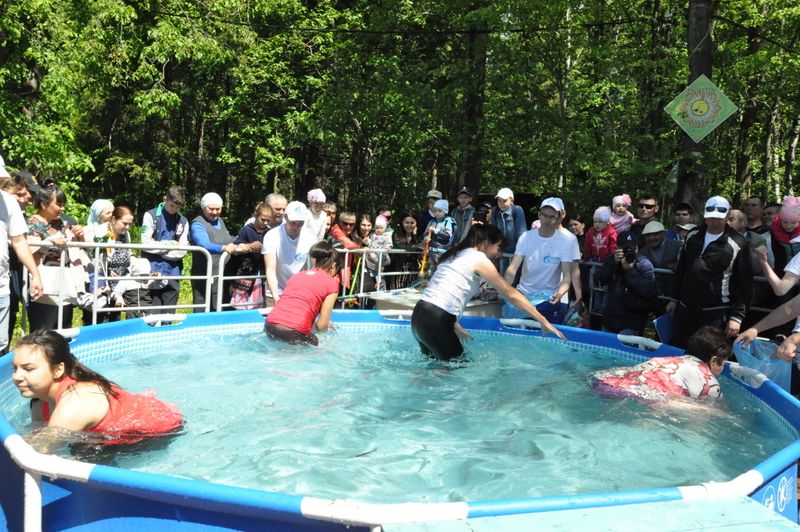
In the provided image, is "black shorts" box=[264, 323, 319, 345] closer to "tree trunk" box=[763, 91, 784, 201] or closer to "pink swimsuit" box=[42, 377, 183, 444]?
"pink swimsuit" box=[42, 377, 183, 444]

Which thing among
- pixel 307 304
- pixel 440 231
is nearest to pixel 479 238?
pixel 307 304

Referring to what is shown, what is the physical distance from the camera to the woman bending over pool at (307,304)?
641 cm

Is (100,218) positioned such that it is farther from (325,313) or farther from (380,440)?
(380,440)

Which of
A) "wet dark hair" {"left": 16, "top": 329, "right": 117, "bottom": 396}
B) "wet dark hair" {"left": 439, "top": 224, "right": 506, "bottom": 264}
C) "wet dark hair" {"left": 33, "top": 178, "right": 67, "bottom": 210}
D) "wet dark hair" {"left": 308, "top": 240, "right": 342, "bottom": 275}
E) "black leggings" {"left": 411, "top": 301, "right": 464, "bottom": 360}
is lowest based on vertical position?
"black leggings" {"left": 411, "top": 301, "right": 464, "bottom": 360}

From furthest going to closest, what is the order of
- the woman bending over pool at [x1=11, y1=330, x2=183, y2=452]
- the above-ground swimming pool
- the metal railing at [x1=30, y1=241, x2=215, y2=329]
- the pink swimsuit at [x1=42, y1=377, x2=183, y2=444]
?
the metal railing at [x1=30, y1=241, x2=215, y2=329] < the pink swimsuit at [x1=42, y1=377, x2=183, y2=444] < the woman bending over pool at [x1=11, y1=330, x2=183, y2=452] < the above-ground swimming pool

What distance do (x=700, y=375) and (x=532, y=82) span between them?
9514 mm

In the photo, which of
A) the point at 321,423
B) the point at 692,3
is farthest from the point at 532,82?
the point at 321,423

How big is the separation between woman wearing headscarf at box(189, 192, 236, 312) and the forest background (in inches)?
240

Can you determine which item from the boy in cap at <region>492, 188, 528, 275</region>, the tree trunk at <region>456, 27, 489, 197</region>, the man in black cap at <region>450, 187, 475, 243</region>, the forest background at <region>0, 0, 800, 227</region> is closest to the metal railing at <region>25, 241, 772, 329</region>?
the man in black cap at <region>450, 187, 475, 243</region>

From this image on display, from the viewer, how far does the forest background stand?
1254 cm

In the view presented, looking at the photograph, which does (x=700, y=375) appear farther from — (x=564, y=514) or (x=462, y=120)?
(x=462, y=120)

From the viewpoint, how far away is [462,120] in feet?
50.7

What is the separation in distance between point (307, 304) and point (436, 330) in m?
1.28

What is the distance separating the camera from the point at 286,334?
21.0 feet
